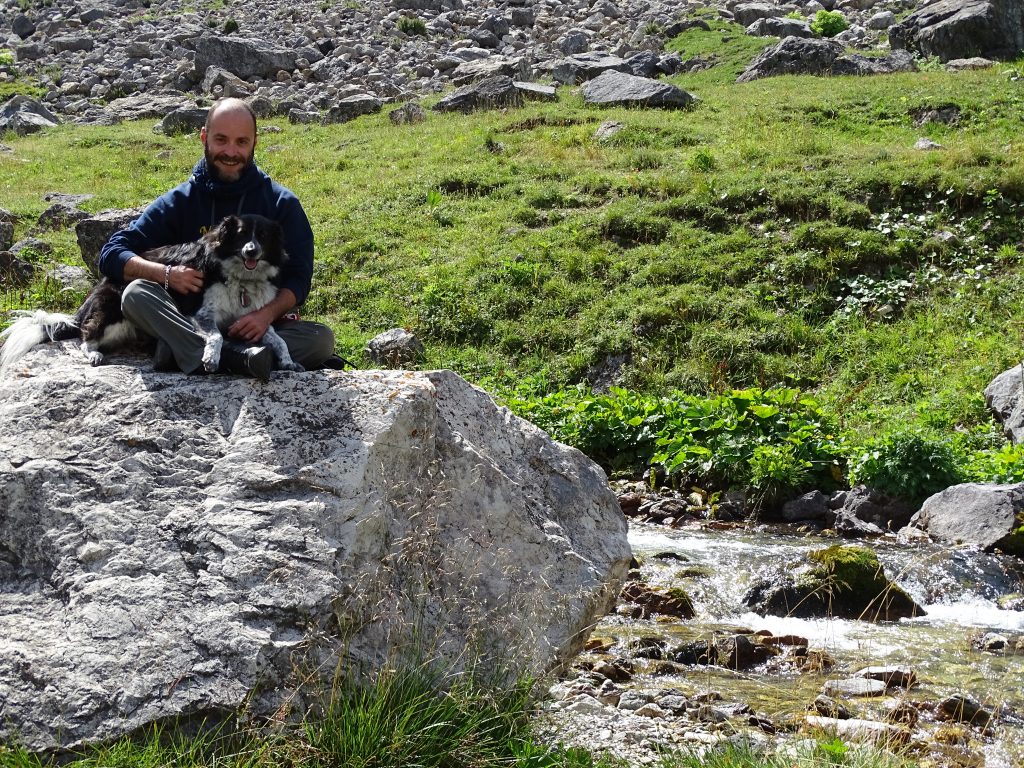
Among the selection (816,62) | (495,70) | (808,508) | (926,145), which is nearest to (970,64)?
(816,62)

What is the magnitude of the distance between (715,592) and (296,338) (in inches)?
182

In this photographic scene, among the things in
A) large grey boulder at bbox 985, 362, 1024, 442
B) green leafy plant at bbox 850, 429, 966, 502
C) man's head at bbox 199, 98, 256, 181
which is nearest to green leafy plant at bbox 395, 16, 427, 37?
large grey boulder at bbox 985, 362, 1024, 442

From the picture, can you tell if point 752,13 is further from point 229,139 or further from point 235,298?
point 235,298

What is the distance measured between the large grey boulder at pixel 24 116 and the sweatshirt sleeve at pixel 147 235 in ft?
91.3

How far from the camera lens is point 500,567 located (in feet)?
16.3

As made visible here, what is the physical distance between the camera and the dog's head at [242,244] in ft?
18.5

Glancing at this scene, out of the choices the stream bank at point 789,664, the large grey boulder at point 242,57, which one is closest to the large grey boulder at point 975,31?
Answer: the large grey boulder at point 242,57

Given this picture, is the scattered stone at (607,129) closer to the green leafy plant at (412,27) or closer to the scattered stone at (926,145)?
the scattered stone at (926,145)

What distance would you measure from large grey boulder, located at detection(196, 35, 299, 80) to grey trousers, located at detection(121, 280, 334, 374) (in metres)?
34.1

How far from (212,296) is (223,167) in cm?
88

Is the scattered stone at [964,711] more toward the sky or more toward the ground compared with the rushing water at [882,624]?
more toward the sky

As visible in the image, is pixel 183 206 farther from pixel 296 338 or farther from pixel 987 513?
pixel 987 513

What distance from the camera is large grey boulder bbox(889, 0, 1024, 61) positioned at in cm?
2716

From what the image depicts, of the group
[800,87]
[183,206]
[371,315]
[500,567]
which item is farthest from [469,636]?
[800,87]
